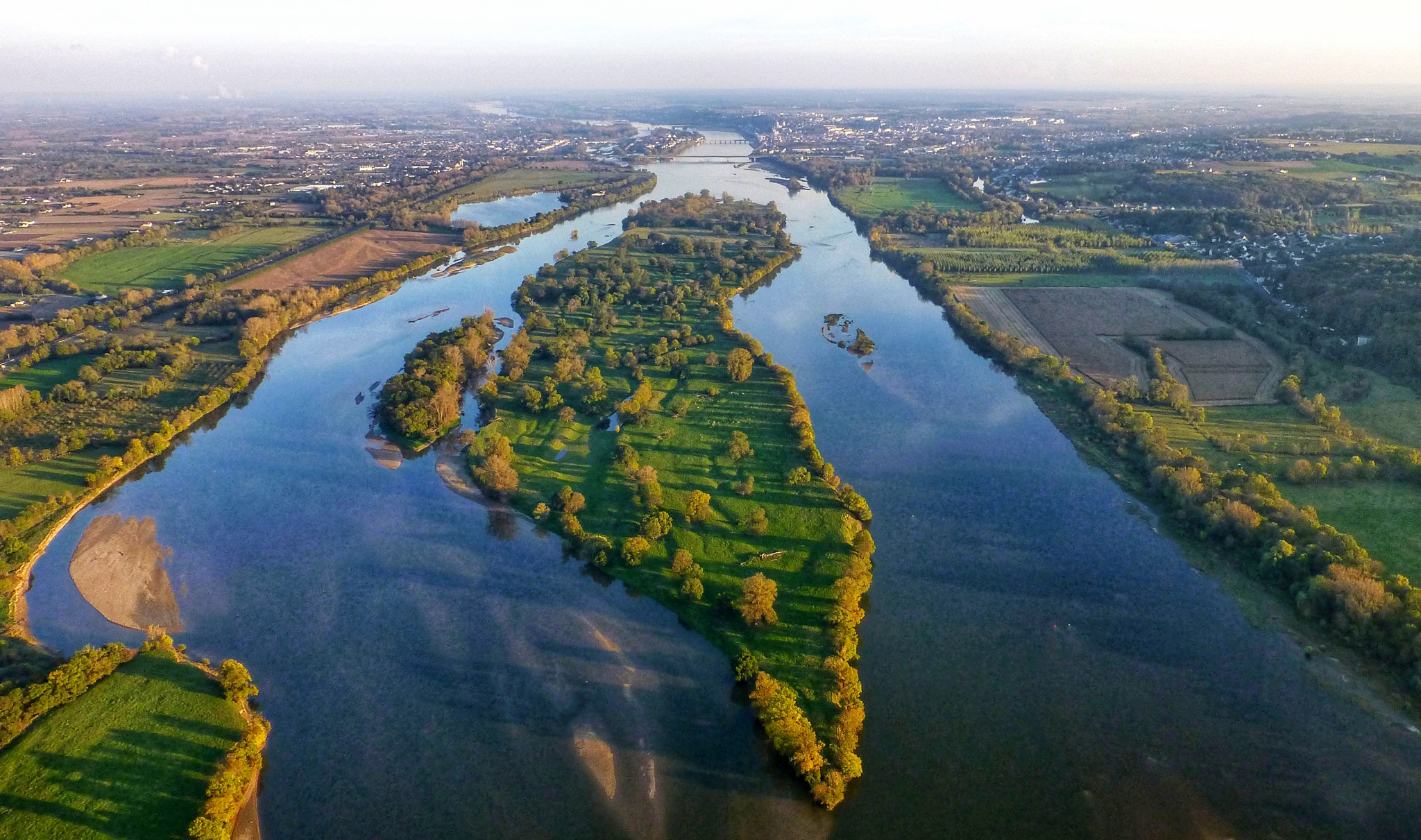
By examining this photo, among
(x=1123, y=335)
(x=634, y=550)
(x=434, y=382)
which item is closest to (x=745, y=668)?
(x=634, y=550)

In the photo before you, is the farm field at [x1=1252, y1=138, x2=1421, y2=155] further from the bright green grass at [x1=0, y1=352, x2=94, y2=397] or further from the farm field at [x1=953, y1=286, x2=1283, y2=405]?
the bright green grass at [x1=0, y1=352, x2=94, y2=397]

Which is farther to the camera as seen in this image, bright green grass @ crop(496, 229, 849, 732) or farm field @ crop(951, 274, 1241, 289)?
farm field @ crop(951, 274, 1241, 289)

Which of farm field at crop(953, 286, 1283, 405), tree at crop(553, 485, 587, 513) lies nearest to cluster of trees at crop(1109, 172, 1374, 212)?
farm field at crop(953, 286, 1283, 405)

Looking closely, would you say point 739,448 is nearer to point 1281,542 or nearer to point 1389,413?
point 1281,542

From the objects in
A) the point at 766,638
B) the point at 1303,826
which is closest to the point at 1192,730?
the point at 1303,826

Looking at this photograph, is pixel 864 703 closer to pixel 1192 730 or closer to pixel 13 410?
pixel 1192 730

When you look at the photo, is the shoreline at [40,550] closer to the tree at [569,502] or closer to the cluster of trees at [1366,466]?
the tree at [569,502]

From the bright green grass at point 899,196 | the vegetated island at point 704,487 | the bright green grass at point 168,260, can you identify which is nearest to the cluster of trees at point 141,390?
the bright green grass at point 168,260
